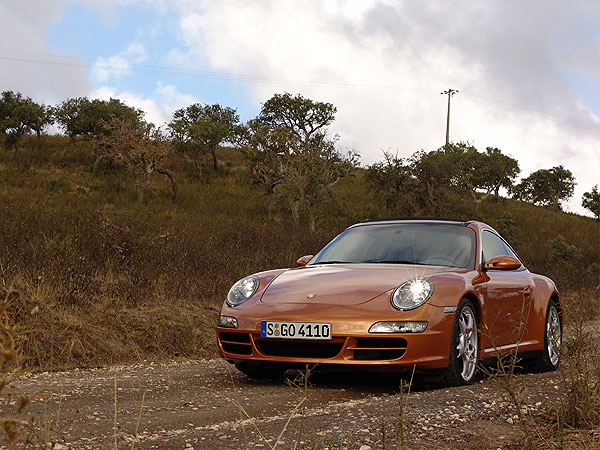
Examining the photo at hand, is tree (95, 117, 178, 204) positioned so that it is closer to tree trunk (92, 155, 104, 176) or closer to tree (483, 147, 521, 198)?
tree trunk (92, 155, 104, 176)

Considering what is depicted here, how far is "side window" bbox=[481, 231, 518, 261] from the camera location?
707cm

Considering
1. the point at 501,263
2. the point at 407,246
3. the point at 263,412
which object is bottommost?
the point at 263,412

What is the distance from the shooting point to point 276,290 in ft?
20.3

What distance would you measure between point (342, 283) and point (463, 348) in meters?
1.13

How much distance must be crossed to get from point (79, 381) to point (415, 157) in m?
49.6

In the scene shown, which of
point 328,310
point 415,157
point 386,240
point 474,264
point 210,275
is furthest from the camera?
point 415,157

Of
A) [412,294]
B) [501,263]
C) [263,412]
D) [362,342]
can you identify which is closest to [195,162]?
[501,263]

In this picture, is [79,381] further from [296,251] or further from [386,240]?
[296,251]

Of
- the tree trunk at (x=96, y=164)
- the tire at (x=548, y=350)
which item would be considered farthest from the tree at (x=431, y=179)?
the tire at (x=548, y=350)

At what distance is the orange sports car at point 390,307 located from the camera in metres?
5.54

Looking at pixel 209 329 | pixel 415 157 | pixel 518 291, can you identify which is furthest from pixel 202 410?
pixel 415 157

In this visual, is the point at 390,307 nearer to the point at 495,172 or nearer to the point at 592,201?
the point at 495,172

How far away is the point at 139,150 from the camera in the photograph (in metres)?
51.7

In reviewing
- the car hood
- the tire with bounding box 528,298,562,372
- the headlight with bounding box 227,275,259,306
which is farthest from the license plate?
the tire with bounding box 528,298,562,372
